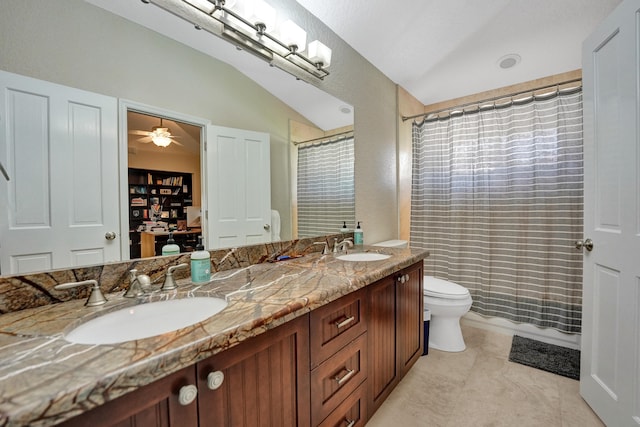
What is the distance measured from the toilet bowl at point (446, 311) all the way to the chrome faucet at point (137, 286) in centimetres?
185

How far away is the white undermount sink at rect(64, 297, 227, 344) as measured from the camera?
706 mm

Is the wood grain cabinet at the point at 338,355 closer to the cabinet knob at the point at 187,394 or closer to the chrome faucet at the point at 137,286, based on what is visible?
the cabinet knob at the point at 187,394

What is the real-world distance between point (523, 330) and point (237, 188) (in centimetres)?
258

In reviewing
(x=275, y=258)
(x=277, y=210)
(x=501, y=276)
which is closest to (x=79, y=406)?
(x=275, y=258)

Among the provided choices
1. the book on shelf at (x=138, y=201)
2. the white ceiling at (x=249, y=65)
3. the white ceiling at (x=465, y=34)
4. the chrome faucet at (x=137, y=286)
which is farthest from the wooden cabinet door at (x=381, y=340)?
the white ceiling at (x=465, y=34)

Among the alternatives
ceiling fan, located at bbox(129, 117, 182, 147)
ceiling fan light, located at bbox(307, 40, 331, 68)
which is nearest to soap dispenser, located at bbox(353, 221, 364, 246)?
ceiling fan light, located at bbox(307, 40, 331, 68)

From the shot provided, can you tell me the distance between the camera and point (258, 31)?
4.50 ft

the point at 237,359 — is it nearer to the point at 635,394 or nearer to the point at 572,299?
the point at 635,394

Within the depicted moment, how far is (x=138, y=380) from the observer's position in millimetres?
502

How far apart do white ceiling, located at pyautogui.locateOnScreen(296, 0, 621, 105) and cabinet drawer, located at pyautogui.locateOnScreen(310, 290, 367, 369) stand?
5.90 feet

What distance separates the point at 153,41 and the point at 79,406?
1.15 m

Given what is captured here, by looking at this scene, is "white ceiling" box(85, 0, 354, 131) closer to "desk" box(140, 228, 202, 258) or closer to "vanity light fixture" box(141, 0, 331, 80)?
"vanity light fixture" box(141, 0, 331, 80)

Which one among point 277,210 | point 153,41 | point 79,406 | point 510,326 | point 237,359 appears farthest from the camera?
point 510,326

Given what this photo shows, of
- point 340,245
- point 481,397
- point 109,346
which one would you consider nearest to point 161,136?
point 109,346
